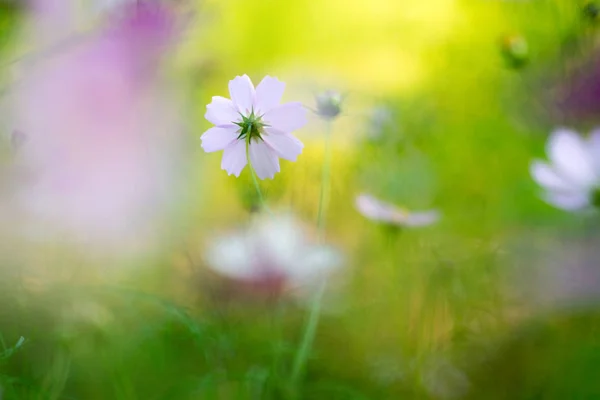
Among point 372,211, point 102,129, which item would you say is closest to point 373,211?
point 372,211

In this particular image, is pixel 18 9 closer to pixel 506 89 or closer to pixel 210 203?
pixel 210 203

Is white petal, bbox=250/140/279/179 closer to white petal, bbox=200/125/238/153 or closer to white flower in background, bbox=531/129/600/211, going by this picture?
white petal, bbox=200/125/238/153

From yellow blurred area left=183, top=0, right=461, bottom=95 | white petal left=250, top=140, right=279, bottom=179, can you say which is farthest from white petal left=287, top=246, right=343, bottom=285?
yellow blurred area left=183, top=0, right=461, bottom=95

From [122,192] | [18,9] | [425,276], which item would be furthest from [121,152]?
[425,276]

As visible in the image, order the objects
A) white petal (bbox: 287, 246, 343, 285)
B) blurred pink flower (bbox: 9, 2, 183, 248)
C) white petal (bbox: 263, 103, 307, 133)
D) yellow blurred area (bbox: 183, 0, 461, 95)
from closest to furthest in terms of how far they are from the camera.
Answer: white petal (bbox: 263, 103, 307, 133) < white petal (bbox: 287, 246, 343, 285) < blurred pink flower (bbox: 9, 2, 183, 248) < yellow blurred area (bbox: 183, 0, 461, 95)

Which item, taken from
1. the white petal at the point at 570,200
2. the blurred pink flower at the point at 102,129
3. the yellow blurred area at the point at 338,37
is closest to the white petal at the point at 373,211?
the white petal at the point at 570,200

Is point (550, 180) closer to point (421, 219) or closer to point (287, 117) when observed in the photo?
point (421, 219)

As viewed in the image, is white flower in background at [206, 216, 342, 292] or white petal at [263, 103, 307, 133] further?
white flower in background at [206, 216, 342, 292]
